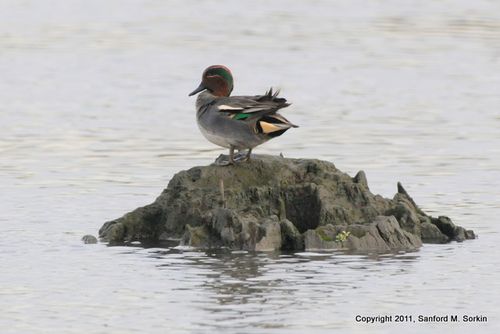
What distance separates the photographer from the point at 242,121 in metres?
14.5

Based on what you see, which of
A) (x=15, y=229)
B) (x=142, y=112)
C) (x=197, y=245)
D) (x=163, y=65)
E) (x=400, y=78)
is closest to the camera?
(x=197, y=245)

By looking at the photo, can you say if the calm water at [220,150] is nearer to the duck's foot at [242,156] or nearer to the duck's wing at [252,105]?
the duck's foot at [242,156]

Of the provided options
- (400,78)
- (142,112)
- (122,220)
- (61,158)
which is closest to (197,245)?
(122,220)

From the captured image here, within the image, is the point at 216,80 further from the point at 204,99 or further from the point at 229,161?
the point at 229,161

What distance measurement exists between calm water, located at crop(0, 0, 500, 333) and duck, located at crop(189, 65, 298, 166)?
4.24ft

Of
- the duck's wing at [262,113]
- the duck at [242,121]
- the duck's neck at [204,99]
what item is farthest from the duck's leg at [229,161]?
the duck's neck at [204,99]

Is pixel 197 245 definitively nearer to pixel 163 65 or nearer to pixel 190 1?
pixel 163 65

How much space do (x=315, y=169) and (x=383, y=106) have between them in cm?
1054

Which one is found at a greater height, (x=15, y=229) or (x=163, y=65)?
(x=163, y=65)

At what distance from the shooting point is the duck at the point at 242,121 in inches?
570

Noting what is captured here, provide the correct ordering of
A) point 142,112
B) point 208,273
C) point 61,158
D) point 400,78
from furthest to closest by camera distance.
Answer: point 400,78 < point 142,112 < point 61,158 < point 208,273

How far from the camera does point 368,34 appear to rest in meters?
35.1

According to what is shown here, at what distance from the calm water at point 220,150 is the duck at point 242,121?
4.24 ft

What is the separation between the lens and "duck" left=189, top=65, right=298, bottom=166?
14484 mm
